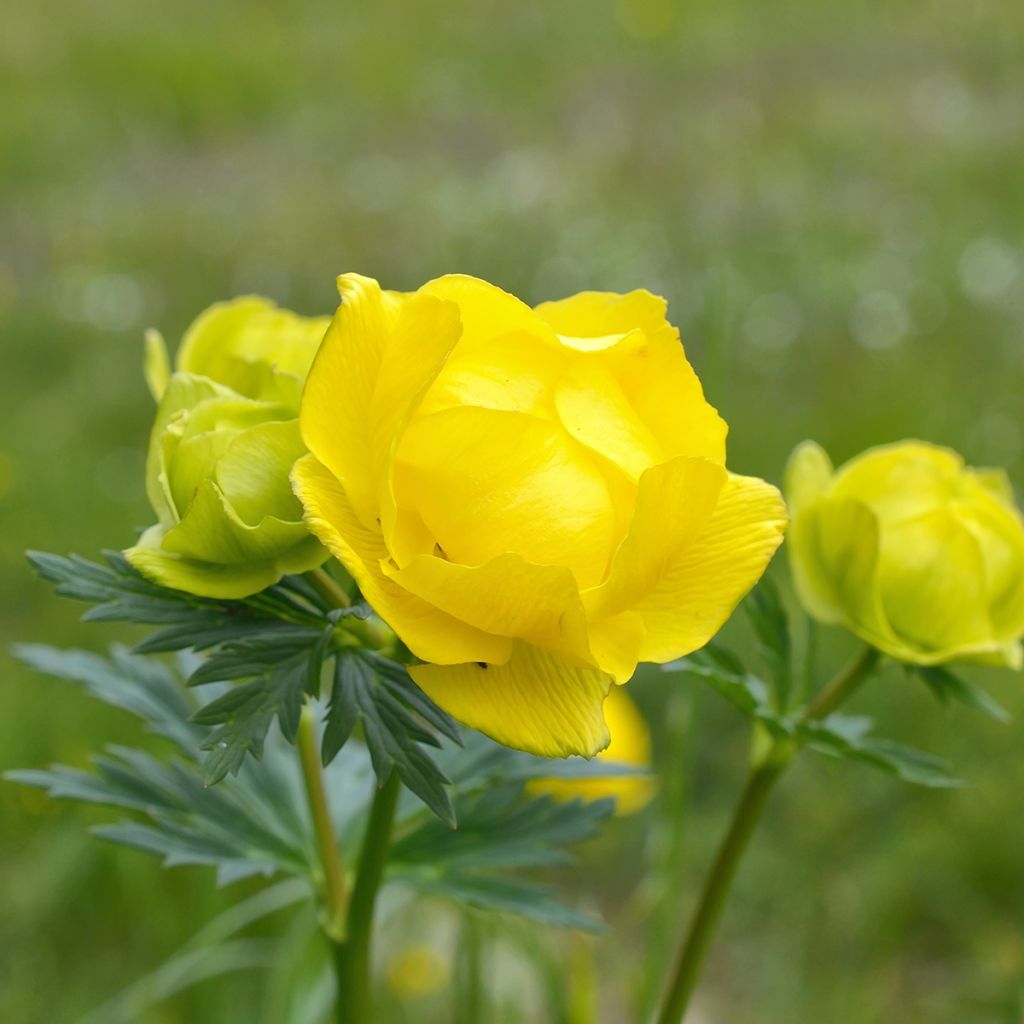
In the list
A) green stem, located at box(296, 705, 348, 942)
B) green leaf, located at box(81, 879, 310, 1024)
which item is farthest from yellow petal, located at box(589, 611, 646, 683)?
green leaf, located at box(81, 879, 310, 1024)

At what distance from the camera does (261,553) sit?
508 mm

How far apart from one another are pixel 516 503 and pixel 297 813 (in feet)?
1.15

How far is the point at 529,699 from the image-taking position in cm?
47

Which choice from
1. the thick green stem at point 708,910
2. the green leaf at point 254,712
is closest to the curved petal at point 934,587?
the thick green stem at point 708,910

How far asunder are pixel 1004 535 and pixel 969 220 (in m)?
3.74

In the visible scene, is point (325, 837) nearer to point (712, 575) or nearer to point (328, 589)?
point (328, 589)

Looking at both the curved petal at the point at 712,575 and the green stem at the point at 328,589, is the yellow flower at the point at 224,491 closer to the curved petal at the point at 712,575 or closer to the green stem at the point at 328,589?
the green stem at the point at 328,589

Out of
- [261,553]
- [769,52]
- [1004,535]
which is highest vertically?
[261,553]

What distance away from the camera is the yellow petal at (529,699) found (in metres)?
0.45

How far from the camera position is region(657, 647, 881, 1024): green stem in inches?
24.3

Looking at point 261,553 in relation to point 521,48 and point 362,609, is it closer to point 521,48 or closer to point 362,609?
point 362,609

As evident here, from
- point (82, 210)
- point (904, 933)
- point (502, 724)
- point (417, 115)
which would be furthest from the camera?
point (417, 115)

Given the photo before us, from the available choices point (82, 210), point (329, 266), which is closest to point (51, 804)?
point (329, 266)

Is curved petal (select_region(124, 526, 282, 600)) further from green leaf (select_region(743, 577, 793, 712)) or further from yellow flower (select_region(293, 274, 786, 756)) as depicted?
green leaf (select_region(743, 577, 793, 712))
